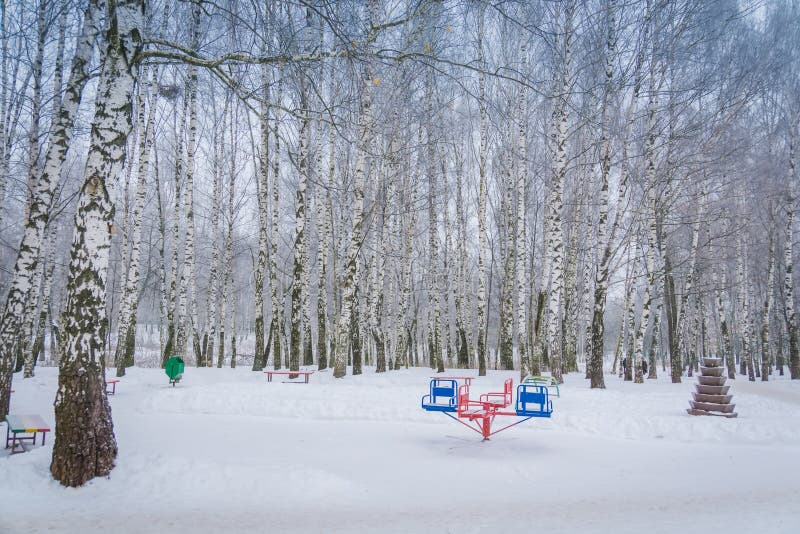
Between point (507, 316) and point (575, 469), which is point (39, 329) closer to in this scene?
point (507, 316)

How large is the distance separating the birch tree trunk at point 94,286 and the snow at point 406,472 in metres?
0.41

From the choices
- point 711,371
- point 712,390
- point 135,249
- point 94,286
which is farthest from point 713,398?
point 135,249

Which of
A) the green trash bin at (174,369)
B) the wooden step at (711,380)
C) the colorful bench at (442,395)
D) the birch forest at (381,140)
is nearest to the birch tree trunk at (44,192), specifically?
the birch forest at (381,140)

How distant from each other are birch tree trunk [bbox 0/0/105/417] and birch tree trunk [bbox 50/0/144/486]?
100 inches

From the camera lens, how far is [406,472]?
657cm

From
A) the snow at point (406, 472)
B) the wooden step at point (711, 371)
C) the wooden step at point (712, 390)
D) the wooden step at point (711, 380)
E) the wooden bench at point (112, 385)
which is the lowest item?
the snow at point (406, 472)

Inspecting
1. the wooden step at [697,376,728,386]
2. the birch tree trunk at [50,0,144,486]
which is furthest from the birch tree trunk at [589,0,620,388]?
the birch tree trunk at [50,0,144,486]

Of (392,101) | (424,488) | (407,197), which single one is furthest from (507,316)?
(424,488)

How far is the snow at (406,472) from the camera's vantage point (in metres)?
4.84

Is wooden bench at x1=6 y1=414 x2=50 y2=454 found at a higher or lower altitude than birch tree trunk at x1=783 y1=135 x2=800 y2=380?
lower

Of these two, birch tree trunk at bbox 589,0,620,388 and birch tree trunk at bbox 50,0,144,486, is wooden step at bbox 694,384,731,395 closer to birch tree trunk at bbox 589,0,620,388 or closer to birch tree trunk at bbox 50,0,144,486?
birch tree trunk at bbox 589,0,620,388

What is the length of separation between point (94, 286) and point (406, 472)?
4619mm

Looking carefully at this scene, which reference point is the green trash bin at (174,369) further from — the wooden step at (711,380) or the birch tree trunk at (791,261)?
the birch tree trunk at (791,261)

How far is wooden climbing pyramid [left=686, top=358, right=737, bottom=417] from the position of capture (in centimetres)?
1001
